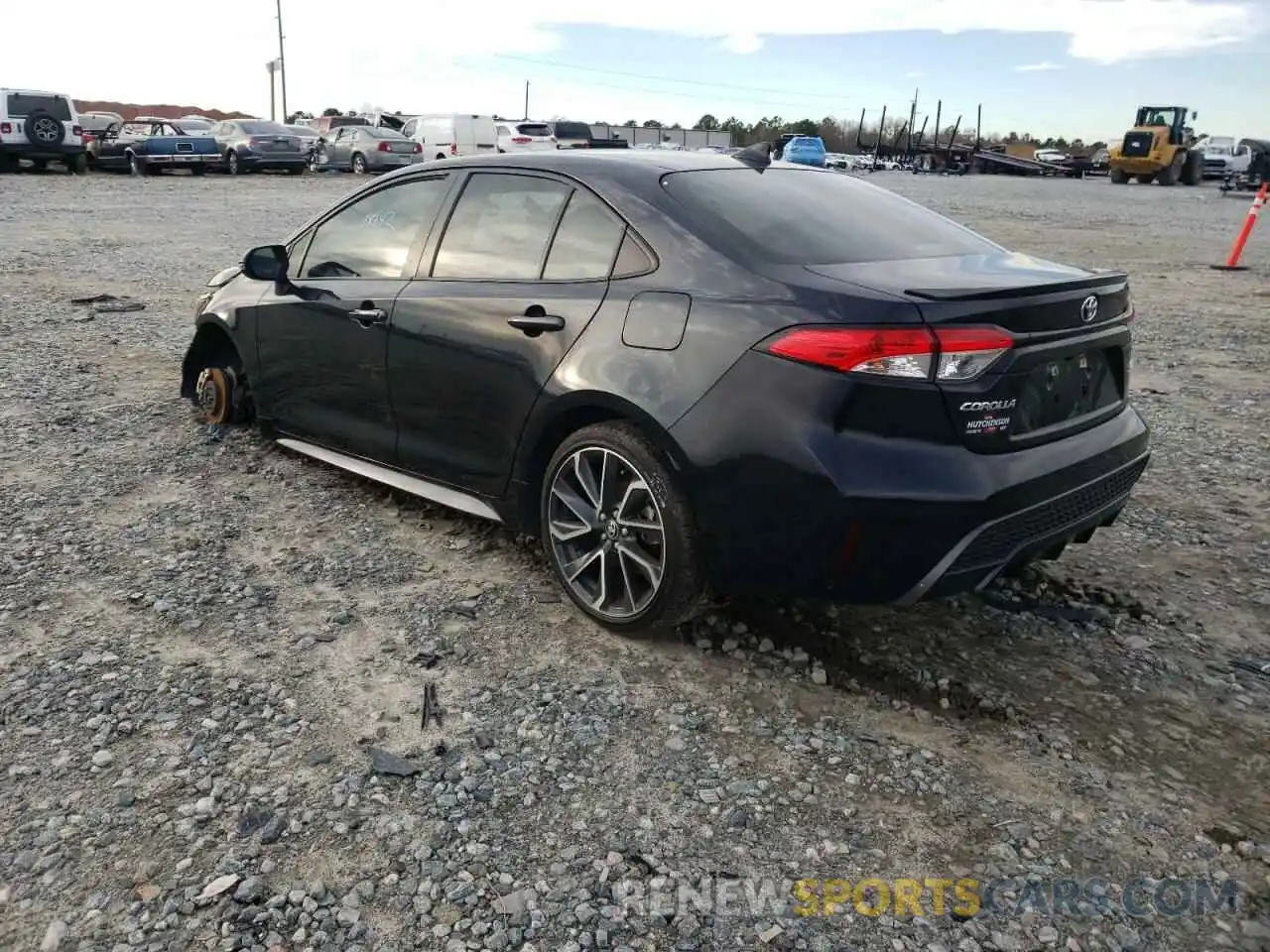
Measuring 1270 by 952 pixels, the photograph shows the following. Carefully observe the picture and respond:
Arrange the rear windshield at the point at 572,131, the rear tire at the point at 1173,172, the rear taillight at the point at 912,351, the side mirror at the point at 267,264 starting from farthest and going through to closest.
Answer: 1. the rear tire at the point at 1173,172
2. the rear windshield at the point at 572,131
3. the side mirror at the point at 267,264
4. the rear taillight at the point at 912,351

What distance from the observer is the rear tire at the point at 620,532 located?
3268 mm

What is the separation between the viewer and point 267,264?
4719 millimetres

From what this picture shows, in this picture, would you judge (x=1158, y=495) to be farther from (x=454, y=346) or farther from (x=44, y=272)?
(x=44, y=272)

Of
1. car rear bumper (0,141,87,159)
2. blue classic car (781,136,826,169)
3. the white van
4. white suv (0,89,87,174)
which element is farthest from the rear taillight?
blue classic car (781,136,826,169)

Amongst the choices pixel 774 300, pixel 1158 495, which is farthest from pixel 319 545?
pixel 1158 495

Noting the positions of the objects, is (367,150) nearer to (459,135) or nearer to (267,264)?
(459,135)

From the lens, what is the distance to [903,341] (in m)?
2.84

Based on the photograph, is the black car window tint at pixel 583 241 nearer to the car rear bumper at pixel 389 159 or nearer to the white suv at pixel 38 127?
the white suv at pixel 38 127

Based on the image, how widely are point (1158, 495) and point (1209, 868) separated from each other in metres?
2.94

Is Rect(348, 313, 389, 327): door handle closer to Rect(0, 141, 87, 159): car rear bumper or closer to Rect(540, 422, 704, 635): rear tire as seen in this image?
Rect(540, 422, 704, 635): rear tire

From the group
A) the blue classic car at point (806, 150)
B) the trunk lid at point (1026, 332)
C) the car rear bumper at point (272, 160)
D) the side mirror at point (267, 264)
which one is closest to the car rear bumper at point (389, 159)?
the car rear bumper at point (272, 160)

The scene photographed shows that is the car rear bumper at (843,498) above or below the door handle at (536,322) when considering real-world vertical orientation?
below

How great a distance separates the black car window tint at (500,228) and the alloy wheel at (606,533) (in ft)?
2.62

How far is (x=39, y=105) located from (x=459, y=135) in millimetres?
11458
